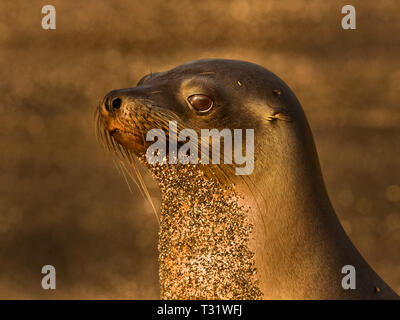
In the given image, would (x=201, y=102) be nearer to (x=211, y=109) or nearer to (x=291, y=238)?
(x=211, y=109)

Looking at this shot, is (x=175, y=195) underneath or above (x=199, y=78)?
underneath

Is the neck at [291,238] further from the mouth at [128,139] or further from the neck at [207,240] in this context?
the mouth at [128,139]

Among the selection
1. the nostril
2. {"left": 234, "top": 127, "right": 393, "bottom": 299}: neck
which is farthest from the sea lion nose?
{"left": 234, "top": 127, "right": 393, "bottom": 299}: neck

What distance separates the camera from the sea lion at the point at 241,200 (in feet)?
6.68

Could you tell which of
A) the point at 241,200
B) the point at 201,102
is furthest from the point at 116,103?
the point at 241,200

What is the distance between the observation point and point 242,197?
205cm

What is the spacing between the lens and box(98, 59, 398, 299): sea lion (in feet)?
6.68

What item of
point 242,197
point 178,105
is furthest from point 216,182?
point 178,105

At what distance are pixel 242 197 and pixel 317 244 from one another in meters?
0.25

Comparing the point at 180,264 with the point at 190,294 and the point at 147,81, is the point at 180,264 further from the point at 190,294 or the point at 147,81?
the point at 147,81

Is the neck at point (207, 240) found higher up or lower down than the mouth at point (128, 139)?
lower down

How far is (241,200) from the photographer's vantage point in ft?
6.73

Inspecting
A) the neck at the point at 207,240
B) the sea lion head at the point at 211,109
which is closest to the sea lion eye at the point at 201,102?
the sea lion head at the point at 211,109
